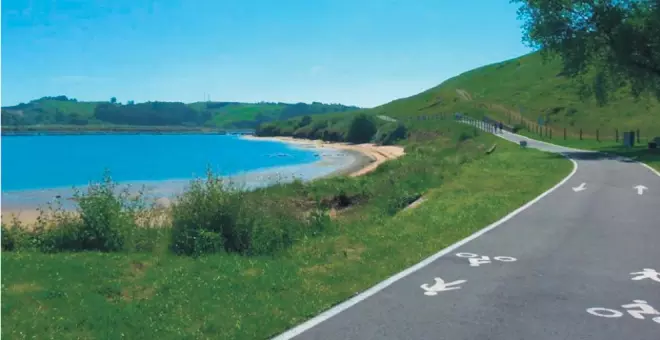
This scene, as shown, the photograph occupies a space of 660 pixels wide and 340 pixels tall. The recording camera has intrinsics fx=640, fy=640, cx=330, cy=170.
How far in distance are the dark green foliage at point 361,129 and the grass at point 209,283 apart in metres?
105

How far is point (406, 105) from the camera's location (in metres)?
163

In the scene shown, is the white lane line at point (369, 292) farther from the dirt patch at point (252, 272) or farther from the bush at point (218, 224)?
the bush at point (218, 224)

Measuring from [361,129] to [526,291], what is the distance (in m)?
115

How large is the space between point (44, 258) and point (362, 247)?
5.37 m

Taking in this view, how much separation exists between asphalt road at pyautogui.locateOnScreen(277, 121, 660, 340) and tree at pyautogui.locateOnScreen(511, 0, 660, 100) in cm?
2480

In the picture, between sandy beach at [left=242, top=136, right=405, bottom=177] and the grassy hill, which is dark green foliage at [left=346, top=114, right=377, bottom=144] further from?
sandy beach at [left=242, top=136, right=405, bottom=177]

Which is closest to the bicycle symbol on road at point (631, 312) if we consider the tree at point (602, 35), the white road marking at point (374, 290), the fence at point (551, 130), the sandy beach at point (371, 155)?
the white road marking at point (374, 290)

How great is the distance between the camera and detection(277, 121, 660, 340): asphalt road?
21.9 ft

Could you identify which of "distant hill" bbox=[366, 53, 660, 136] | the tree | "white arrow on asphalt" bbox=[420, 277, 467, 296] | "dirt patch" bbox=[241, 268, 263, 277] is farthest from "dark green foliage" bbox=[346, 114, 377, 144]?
"white arrow on asphalt" bbox=[420, 277, 467, 296]

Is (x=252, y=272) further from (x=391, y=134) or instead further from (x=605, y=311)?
(x=391, y=134)

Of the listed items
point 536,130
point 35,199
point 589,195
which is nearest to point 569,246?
point 589,195

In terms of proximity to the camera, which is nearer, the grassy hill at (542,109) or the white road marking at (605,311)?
the white road marking at (605,311)

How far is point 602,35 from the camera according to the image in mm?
38125

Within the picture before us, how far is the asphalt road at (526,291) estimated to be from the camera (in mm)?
6680
